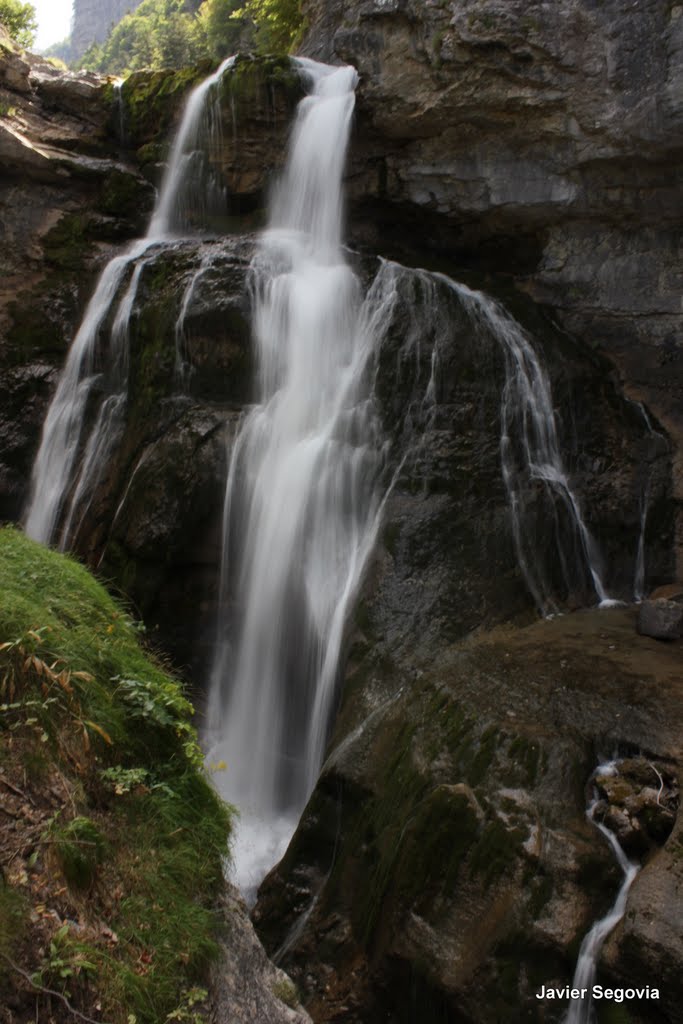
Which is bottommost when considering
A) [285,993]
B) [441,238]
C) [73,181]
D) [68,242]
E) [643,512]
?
[285,993]

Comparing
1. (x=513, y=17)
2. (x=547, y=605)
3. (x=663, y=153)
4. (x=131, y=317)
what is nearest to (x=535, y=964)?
(x=547, y=605)

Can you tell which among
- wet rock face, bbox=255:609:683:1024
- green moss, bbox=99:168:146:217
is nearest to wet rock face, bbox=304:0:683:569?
green moss, bbox=99:168:146:217

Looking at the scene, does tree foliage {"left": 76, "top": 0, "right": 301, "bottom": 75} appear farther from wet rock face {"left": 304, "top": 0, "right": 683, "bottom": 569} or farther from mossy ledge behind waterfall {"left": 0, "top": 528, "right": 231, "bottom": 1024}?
mossy ledge behind waterfall {"left": 0, "top": 528, "right": 231, "bottom": 1024}

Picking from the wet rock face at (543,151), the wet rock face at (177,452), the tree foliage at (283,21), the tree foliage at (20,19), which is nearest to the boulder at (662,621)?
the wet rock face at (543,151)

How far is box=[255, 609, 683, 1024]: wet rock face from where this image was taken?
428 centimetres

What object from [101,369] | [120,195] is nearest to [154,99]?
[120,195]

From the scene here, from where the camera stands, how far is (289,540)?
7785mm

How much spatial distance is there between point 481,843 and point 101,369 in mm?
7626

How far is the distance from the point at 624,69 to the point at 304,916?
9992mm

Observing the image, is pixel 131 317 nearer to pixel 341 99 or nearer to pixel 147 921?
pixel 341 99

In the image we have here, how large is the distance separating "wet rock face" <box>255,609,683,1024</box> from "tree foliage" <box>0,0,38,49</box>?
20.2m

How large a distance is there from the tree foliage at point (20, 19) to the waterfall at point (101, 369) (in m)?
10.3

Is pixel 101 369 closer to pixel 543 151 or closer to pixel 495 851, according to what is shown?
pixel 543 151

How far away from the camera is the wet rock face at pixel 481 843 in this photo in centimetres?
428
